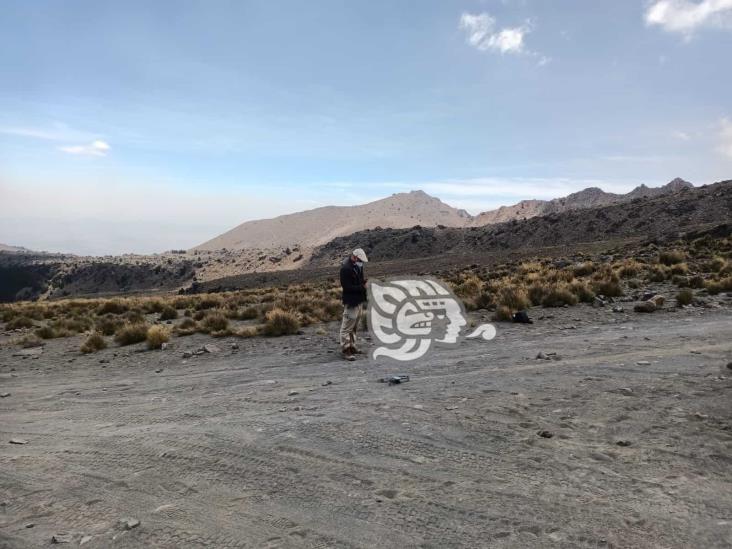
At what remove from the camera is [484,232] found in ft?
224

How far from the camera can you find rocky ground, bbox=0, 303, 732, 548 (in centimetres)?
378

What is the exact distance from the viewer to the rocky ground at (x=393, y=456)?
3777 mm

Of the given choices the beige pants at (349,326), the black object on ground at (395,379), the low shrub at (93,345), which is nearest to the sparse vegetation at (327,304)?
the low shrub at (93,345)

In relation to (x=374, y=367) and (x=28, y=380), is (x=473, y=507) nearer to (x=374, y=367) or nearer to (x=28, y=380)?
(x=374, y=367)

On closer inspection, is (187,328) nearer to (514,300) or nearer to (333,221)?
(514,300)

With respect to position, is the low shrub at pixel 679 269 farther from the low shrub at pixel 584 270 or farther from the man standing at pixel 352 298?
the man standing at pixel 352 298

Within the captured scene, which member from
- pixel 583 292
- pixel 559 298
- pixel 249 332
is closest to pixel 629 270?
pixel 583 292

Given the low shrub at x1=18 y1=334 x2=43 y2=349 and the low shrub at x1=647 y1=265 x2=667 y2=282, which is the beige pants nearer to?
the low shrub at x1=18 y1=334 x2=43 y2=349

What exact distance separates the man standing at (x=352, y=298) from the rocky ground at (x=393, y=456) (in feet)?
5.47

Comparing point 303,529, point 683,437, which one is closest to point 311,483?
point 303,529

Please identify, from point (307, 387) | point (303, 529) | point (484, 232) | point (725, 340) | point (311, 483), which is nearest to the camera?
point (303, 529)

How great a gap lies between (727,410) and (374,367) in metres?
5.50

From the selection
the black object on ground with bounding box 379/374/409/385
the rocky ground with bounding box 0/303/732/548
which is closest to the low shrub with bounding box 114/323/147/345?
the rocky ground with bounding box 0/303/732/548

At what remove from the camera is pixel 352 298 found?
11055mm
